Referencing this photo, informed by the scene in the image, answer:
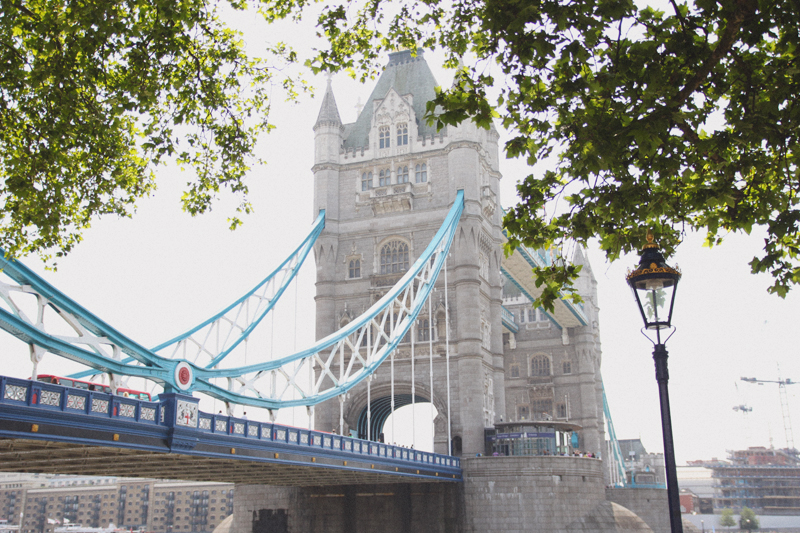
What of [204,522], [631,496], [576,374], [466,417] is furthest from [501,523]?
[204,522]

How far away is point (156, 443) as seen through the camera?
17.6 meters

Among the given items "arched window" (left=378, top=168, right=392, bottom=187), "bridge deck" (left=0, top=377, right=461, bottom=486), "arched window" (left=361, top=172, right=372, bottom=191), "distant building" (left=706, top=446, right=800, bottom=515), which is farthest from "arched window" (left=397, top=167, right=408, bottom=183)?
"distant building" (left=706, top=446, right=800, bottom=515)

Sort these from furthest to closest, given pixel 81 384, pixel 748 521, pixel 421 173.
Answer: pixel 748 521, pixel 421 173, pixel 81 384

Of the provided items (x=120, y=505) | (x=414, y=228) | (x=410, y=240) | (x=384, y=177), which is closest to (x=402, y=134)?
(x=384, y=177)

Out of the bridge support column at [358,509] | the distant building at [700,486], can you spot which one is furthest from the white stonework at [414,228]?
the distant building at [700,486]

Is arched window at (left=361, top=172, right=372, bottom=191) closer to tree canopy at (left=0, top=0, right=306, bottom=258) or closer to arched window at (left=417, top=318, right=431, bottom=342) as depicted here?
arched window at (left=417, top=318, right=431, bottom=342)

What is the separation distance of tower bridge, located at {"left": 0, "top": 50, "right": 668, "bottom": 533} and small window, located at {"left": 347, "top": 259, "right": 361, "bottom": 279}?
62mm

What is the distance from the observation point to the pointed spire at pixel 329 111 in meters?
45.4

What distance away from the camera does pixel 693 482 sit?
134500 mm

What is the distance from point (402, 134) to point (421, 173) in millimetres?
2708

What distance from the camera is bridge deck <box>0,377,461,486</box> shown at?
14594 millimetres

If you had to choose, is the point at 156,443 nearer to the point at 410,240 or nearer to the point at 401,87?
the point at 410,240

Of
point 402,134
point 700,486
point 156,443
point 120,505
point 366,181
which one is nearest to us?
point 156,443

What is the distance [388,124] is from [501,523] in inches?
878
